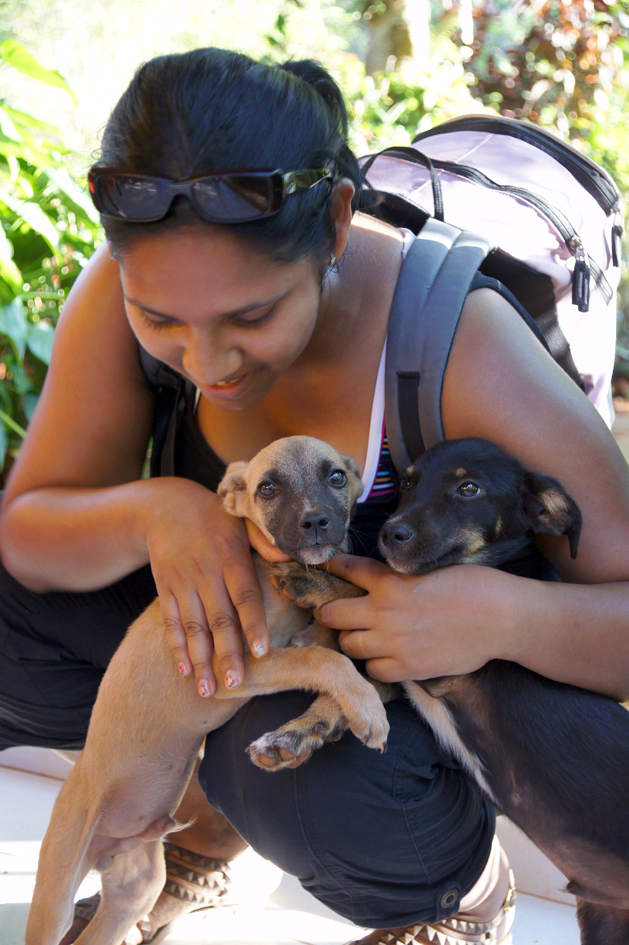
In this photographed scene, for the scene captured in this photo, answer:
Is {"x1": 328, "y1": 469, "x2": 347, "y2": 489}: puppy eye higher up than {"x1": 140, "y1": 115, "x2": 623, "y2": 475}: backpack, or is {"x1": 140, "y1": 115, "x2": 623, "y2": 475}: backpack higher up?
{"x1": 140, "y1": 115, "x2": 623, "y2": 475}: backpack

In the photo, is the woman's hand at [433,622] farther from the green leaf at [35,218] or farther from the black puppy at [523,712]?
the green leaf at [35,218]

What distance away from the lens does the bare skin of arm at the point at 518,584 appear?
1.89 metres

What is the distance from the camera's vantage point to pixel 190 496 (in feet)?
7.13

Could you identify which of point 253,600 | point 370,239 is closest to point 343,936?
point 253,600

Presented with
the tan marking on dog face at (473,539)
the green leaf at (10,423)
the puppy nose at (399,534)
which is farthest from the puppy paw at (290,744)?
the green leaf at (10,423)

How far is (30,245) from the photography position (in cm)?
427

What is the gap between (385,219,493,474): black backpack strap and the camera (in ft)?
6.52

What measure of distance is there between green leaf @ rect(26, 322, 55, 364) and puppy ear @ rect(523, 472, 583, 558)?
2.55 m

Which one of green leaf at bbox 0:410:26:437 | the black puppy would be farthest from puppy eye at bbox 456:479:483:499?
green leaf at bbox 0:410:26:437

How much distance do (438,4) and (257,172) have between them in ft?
34.1

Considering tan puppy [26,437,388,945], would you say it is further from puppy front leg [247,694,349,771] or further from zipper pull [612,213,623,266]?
zipper pull [612,213,623,266]

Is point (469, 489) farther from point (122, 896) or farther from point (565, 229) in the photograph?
point (122, 896)

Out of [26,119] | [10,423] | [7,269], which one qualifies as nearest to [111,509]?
[10,423]

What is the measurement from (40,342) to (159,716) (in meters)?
2.35
